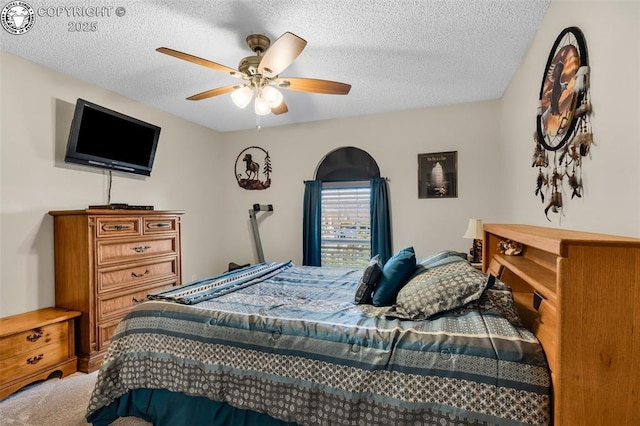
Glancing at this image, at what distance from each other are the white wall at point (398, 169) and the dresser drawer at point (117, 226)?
1990 millimetres

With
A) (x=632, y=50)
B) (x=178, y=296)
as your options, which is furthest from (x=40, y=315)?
(x=632, y=50)

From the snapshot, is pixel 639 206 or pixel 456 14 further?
pixel 456 14

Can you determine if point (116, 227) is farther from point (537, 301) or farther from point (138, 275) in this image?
point (537, 301)

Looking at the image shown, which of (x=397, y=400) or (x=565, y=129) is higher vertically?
(x=565, y=129)

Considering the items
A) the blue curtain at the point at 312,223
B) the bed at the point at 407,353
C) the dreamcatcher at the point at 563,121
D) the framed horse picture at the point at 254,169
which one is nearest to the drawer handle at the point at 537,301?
the bed at the point at 407,353

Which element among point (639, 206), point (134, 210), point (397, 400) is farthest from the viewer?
point (134, 210)

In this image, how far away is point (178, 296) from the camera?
195cm

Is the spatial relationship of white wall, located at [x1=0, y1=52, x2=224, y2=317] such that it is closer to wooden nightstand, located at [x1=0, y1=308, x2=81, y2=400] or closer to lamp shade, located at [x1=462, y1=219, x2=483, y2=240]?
wooden nightstand, located at [x1=0, y1=308, x2=81, y2=400]

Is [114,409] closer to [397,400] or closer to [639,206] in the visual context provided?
[397,400]

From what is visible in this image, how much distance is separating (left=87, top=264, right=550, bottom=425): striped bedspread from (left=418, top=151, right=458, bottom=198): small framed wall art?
7.95 feet

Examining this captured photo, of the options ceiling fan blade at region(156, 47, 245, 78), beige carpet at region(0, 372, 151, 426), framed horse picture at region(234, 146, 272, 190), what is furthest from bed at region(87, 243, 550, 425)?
framed horse picture at region(234, 146, 272, 190)

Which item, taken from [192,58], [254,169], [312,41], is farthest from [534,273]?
[254,169]

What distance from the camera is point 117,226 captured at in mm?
2787

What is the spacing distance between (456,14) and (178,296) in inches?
104
